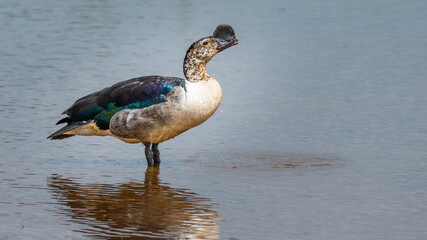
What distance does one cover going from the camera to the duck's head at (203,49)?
11.1 metres

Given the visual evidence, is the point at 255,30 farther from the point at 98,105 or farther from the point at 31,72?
the point at 98,105

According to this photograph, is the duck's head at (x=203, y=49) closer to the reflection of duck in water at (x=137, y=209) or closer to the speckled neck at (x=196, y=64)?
the speckled neck at (x=196, y=64)

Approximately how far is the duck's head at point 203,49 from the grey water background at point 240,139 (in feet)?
3.80

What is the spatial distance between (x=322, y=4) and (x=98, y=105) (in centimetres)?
1744

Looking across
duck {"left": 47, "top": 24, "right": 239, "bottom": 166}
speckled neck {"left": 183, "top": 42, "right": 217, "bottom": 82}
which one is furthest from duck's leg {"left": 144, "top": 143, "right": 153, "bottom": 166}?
speckled neck {"left": 183, "top": 42, "right": 217, "bottom": 82}

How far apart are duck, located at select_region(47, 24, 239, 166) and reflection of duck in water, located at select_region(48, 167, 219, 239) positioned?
0.60 meters

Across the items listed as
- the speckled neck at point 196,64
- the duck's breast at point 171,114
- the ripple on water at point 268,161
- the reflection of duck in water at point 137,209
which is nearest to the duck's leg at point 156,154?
the duck's breast at point 171,114

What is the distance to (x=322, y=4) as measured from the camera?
27.6m

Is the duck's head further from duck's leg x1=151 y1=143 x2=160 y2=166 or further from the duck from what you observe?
duck's leg x1=151 y1=143 x2=160 y2=166

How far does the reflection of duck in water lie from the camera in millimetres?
8188

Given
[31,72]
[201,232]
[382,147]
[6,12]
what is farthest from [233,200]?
[6,12]

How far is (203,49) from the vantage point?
36.5 feet

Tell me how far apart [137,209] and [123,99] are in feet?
7.25

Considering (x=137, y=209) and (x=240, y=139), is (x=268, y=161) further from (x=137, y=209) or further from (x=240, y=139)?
(x=137, y=209)
